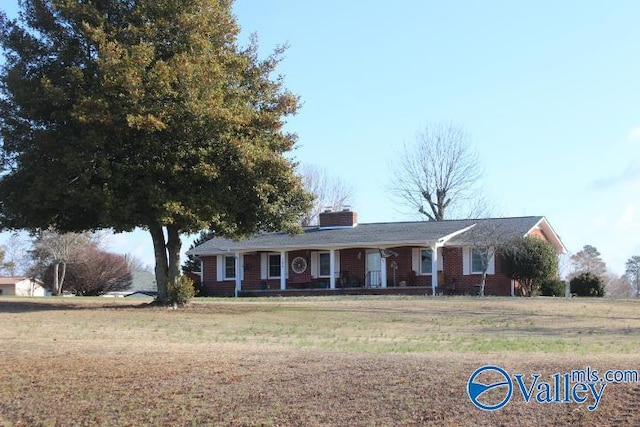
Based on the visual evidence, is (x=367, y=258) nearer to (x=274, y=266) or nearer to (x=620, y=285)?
(x=274, y=266)

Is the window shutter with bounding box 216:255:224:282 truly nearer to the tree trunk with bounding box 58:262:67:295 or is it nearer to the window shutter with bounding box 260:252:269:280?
the window shutter with bounding box 260:252:269:280

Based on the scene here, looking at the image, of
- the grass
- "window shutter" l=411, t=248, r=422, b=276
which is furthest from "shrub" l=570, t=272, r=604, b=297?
the grass

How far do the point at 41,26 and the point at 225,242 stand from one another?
2388 cm

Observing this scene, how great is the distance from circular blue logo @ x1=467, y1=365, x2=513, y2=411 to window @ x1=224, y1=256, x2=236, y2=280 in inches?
1367

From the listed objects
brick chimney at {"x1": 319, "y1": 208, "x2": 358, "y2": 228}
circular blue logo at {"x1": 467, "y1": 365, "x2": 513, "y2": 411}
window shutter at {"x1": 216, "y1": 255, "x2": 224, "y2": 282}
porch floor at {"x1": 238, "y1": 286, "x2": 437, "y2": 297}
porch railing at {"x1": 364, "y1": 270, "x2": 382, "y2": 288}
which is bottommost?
circular blue logo at {"x1": 467, "y1": 365, "x2": 513, "y2": 411}

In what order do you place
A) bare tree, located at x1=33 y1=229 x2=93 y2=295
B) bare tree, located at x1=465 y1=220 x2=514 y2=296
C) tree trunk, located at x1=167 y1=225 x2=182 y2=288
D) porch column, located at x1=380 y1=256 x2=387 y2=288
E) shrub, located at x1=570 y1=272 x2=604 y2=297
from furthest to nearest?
bare tree, located at x1=33 y1=229 x2=93 y2=295 < porch column, located at x1=380 y1=256 x2=387 y2=288 < shrub, located at x1=570 y1=272 x2=604 y2=297 < bare tree, located at x1=465 y1=220 x2=514 y2=296 < tree trunk, located at x1=167 y1=225 x2=182 y2=288

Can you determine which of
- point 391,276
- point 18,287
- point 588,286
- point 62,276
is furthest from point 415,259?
point 18,287

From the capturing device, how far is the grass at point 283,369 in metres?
8.81

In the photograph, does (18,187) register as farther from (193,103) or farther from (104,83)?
(193,103)

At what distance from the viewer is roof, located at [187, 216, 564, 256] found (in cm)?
3703

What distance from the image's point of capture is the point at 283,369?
1069 centimetres

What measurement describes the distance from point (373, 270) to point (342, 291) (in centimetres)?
217

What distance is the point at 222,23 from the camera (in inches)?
869

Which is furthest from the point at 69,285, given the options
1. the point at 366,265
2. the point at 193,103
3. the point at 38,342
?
the point at 38,342
